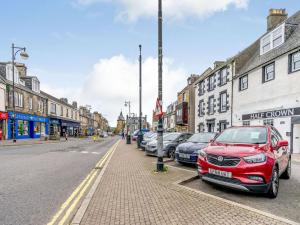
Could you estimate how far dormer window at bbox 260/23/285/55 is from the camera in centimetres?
1775

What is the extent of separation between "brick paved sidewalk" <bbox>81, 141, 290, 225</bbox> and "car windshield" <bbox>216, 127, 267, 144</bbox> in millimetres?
2036

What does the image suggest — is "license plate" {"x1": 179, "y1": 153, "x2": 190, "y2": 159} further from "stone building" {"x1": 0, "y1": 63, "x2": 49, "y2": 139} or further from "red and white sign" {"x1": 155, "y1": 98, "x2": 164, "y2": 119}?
"stone building" {"x1": 0, "y1": 63, "x2": 49, "y2": 139}

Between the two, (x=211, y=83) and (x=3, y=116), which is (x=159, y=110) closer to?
(x=211, y=83)

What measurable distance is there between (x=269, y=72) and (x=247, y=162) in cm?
1490

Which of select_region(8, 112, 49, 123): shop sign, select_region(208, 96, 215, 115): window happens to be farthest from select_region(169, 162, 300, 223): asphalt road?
select_region(8, 112, 49, 123): shop sign

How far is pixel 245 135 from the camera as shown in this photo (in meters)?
6.64

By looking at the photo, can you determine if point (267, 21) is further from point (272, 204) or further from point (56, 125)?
point (56, 125)

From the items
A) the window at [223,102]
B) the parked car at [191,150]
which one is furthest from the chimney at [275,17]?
the parked car at [191,150]

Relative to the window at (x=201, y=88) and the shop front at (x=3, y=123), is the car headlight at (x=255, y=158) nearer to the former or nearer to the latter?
the window at (x=201, y=88)

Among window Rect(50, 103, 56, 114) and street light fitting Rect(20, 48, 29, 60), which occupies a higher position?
street light fitting Rect(20, 48, 29, 60)

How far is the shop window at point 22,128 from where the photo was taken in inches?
1234

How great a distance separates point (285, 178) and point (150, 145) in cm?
758

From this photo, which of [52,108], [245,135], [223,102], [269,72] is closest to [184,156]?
[245,135]

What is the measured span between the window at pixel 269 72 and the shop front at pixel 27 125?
91.0 feet
